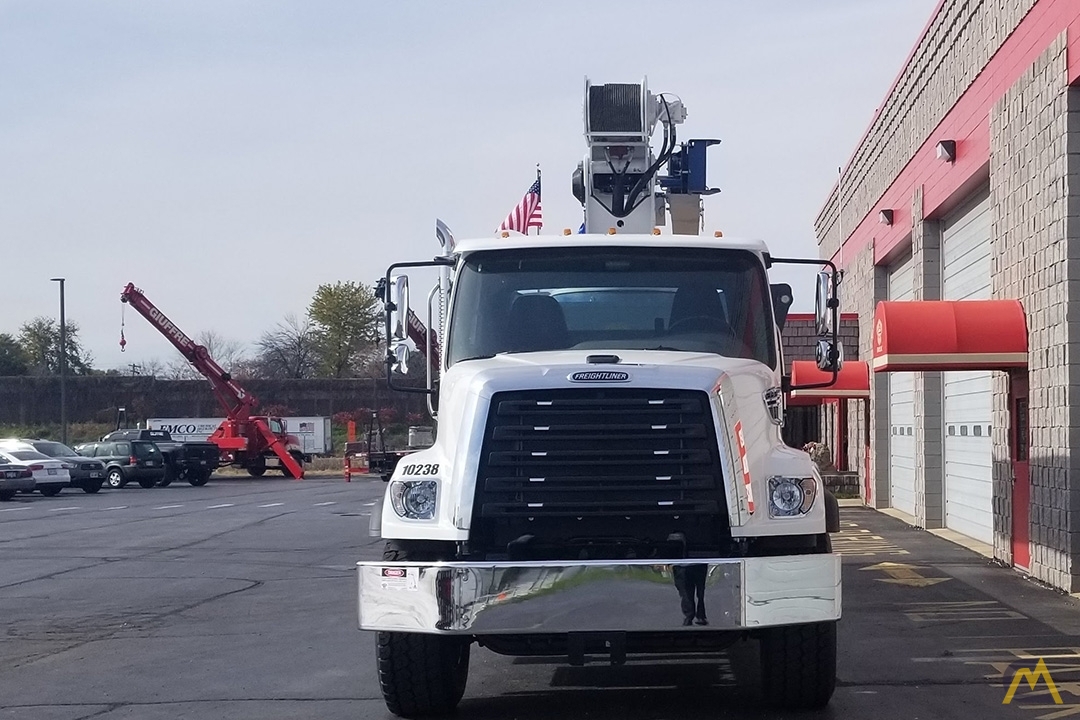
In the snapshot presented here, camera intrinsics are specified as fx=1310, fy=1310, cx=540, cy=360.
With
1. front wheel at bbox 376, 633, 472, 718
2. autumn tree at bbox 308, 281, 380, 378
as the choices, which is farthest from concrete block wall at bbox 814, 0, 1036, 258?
autumn tree at bbox 308, 281, 380, 378

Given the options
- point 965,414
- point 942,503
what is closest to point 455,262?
point 965,414

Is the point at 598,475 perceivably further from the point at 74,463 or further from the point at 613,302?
the point at 74,463

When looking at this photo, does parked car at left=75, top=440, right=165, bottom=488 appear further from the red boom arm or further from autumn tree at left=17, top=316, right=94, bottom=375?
autumn tree at left=17, top=316, right=94, bottom=375

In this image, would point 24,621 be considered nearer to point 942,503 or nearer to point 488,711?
point 488,711

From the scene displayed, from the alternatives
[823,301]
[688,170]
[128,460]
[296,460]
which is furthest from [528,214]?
[296,460]

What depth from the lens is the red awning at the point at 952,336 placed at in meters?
12.9

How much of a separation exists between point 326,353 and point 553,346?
85.2 metres

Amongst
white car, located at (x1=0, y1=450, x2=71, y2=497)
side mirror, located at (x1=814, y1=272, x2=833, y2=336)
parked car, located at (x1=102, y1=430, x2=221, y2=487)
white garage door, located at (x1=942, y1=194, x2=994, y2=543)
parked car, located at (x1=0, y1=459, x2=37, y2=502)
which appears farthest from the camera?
parked car, located at (x1=102, y1=430, x2=221, y2=487)

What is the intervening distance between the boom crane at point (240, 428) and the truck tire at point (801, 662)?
41.1m

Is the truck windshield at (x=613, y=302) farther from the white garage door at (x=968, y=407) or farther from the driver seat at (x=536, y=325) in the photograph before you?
the white garage door at (x=968, y=407)

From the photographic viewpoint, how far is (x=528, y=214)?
1535cm

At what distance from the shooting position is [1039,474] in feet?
41.1

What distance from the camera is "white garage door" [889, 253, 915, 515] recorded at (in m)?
21.0

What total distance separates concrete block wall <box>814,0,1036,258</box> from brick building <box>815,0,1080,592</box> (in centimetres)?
5
